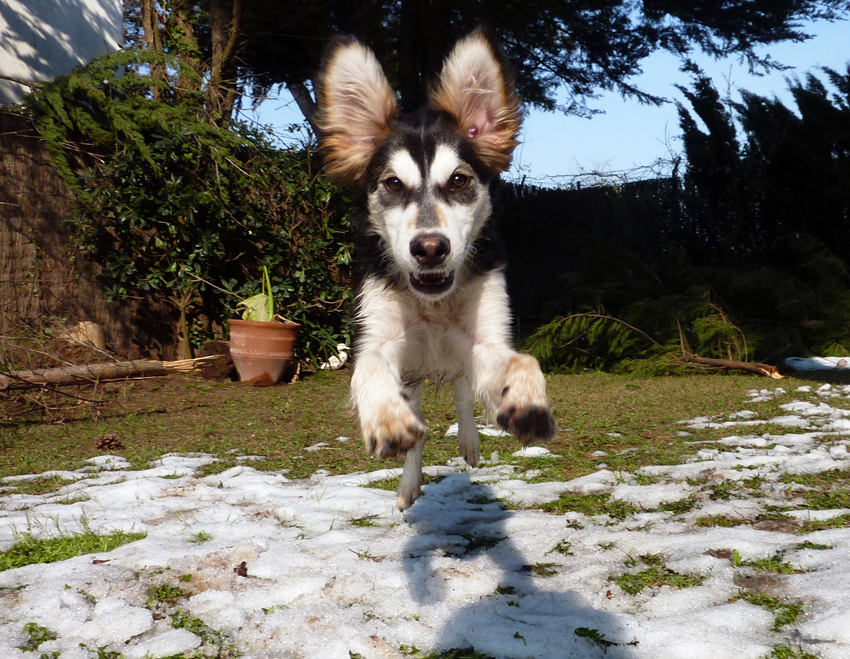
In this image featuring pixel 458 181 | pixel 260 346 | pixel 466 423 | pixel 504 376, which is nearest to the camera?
pixel 504 376

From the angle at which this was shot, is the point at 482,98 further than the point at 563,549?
Yes

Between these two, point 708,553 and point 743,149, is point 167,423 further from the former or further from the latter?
point 743,149

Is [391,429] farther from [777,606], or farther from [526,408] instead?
[777,606]

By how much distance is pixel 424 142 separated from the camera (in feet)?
11.3

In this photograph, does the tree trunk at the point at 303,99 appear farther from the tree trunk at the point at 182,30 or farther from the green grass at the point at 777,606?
the green grass at the point at 777,606

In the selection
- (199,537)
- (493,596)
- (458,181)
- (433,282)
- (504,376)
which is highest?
(458,181)

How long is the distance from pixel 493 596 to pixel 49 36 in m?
12.4

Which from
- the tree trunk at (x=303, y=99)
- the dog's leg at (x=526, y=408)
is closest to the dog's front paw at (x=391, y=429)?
the dog's leg at (x=526, y=408)

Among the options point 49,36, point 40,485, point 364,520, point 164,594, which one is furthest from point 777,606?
point 49,36

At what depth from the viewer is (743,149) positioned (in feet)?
43.4

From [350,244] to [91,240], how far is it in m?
3.34

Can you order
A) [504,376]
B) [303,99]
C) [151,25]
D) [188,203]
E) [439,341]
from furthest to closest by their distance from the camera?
[303,99] < [151,25] < [188,203] < [439,341] < [504,376]

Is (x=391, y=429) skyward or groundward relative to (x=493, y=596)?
skyward

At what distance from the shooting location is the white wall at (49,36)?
Result: 1073 centimetres
